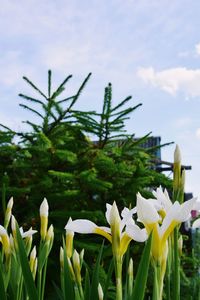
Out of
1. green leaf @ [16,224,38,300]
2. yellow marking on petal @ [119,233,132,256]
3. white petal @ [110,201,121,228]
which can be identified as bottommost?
green leaf @ [16,224,38,300]

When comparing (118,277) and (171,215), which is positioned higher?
(171,215)

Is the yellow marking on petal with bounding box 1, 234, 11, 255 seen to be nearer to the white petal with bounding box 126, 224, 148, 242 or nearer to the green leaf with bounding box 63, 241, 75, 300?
the green leaf with bounding box 63, 241, 75, 300

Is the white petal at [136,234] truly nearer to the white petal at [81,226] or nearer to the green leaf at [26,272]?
the white petal at [81,226]

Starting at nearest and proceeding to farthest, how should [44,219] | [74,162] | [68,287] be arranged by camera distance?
1. [68,287]
2. [44,219]
3. [74,162]

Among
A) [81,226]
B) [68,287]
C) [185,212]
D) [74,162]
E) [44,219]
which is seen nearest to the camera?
[185,212]

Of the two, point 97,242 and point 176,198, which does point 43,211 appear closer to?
point 176,198

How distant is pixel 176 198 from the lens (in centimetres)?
85

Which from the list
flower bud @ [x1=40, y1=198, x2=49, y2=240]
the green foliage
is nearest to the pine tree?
the green foliage

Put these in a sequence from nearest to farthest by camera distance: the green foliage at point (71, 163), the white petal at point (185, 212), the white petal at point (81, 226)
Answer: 1. the white petal at point (185, 212)
2. the white petal at point (81, 226)
3. the green foliage at point (71, 163)

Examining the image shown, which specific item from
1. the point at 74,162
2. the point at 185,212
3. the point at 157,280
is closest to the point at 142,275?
the point at 157,280

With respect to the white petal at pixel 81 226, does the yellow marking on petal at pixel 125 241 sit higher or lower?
lower

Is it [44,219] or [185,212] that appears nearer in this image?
[185,212]

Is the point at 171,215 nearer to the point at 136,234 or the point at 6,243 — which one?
the point at 136,234

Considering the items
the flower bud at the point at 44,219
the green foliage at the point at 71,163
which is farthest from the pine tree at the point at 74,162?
the flower bud at the point at 44,219
